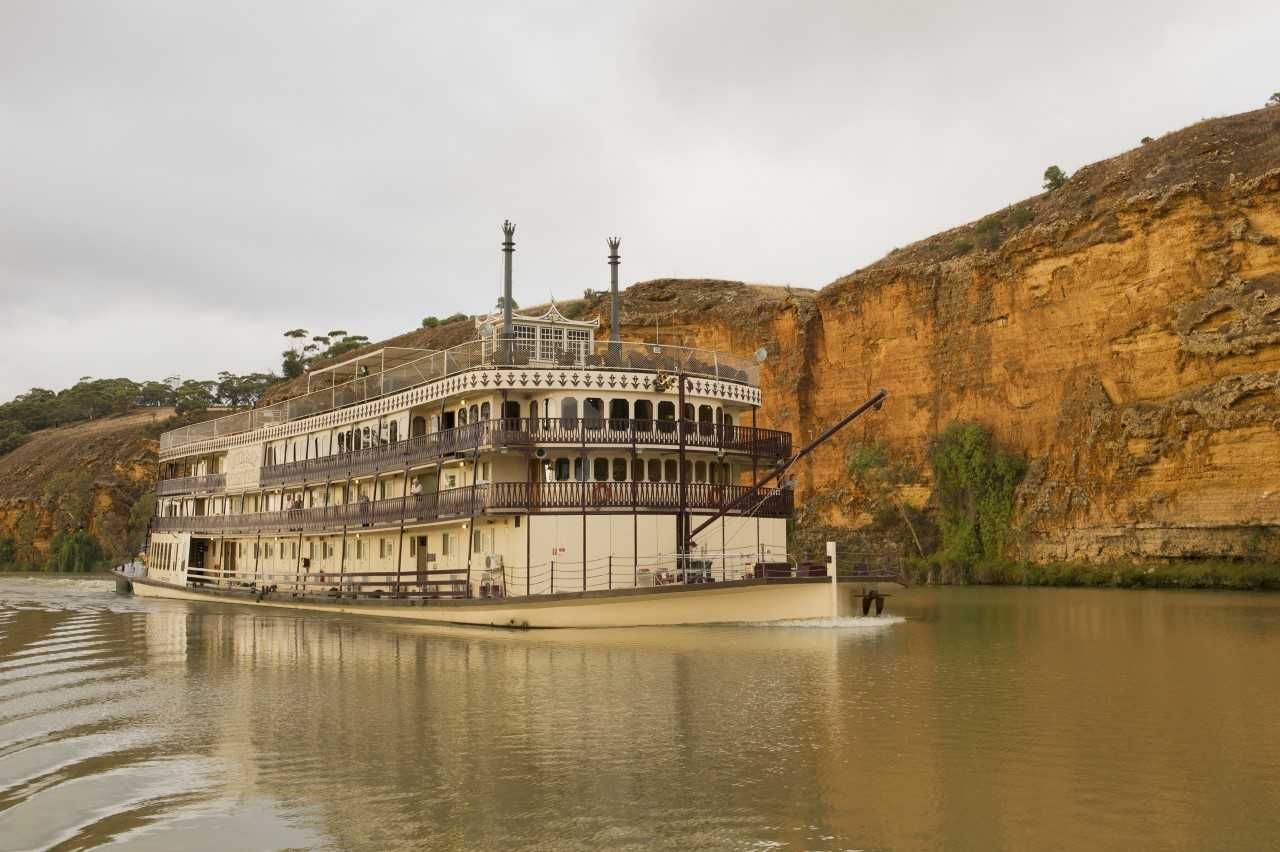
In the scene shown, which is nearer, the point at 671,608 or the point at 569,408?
the point at 671,608

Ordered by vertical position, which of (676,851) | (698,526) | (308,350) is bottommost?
(676,851)

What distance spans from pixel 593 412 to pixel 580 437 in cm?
120

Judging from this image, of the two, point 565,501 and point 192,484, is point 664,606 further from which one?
point 192,484

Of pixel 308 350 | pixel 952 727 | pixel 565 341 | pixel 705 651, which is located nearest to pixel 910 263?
pixel 565 341

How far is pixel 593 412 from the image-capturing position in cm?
2986

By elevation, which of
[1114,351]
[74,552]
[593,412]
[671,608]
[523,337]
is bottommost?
[671,608]

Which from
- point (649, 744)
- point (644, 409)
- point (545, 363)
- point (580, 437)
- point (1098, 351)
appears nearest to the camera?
point (649, 744)

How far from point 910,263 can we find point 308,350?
90515 mm

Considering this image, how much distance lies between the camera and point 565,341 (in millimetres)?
34750

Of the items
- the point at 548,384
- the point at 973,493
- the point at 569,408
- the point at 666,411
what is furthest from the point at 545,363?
the point at 973,493

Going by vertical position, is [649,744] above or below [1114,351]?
below

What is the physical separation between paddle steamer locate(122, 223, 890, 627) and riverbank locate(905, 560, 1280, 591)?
18.2 metres

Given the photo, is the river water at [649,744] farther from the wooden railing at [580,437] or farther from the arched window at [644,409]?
the arched window at [644,409]

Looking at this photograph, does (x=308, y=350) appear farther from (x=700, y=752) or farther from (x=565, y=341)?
(x=700, y=752)
